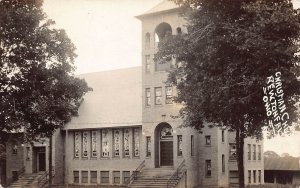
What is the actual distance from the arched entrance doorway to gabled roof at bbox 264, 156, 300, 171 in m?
12.7

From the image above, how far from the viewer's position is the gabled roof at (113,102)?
117 ft

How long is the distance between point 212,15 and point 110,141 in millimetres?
20179

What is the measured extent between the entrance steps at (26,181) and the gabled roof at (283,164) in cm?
1963

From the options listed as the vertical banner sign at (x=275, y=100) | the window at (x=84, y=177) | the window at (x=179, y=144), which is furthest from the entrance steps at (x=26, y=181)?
the vertical banner sign at (x=275, y=100)

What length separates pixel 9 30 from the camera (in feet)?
65.5

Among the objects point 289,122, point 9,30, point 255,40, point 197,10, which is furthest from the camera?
point 9,30

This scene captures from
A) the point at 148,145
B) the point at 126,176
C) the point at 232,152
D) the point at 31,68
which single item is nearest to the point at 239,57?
the point at 31,68

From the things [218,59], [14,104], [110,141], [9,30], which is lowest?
[110,141]

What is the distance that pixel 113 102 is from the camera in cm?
3728

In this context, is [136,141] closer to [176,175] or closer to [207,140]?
[207,140]

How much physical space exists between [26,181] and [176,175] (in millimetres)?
12815

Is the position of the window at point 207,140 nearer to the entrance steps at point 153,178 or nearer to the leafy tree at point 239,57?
the entrance steps at point 153,178

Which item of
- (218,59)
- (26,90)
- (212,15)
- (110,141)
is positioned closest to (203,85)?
(218,59)

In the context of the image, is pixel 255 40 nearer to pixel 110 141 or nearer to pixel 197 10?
pixel 197 10
